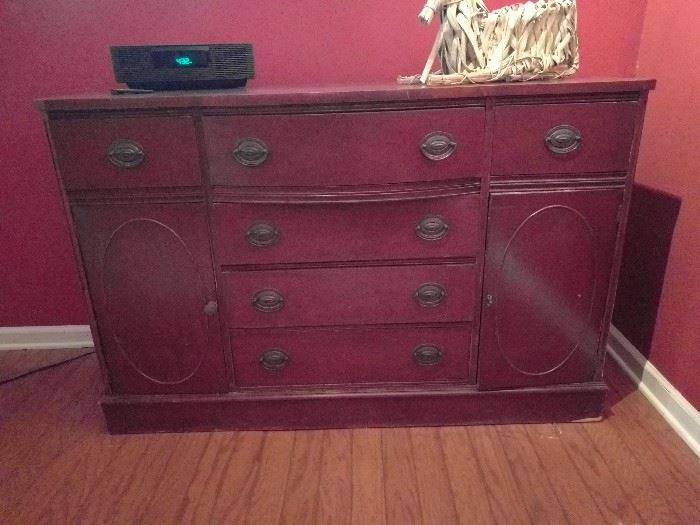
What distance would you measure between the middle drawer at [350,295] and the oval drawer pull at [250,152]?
0.28 meters

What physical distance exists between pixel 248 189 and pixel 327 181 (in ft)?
0.62

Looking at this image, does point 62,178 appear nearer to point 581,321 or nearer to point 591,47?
point 581,321

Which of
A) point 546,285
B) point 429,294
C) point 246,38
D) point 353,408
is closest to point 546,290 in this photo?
point 546,285

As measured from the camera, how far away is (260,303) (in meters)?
1.32

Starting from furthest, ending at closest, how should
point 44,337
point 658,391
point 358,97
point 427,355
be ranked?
point 44,337 < point 658,391 < point 427,355 < point 358,97

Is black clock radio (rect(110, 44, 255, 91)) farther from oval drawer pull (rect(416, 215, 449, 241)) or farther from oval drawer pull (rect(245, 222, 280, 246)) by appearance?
oval drawer pull (rect(416, 215, 449, 241))

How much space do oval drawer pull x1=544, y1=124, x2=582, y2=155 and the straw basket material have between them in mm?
152

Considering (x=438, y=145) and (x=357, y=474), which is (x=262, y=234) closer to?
(x=438, y=145)

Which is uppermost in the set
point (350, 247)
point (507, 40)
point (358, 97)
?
point (507, 40)

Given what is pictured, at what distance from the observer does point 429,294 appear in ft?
4.30

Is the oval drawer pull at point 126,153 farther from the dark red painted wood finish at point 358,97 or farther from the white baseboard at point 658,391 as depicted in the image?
the white baseboard at point 658,391

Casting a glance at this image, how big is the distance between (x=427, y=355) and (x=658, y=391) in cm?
73

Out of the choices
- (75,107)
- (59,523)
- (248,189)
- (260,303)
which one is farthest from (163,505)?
(75,107)

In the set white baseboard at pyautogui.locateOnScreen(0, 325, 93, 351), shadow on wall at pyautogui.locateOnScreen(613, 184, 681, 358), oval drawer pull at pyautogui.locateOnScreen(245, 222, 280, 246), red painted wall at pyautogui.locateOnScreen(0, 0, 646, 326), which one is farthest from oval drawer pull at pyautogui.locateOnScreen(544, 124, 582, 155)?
white baseboard at pyautogui.locateOnScreen(0, 325, 93, 351)
